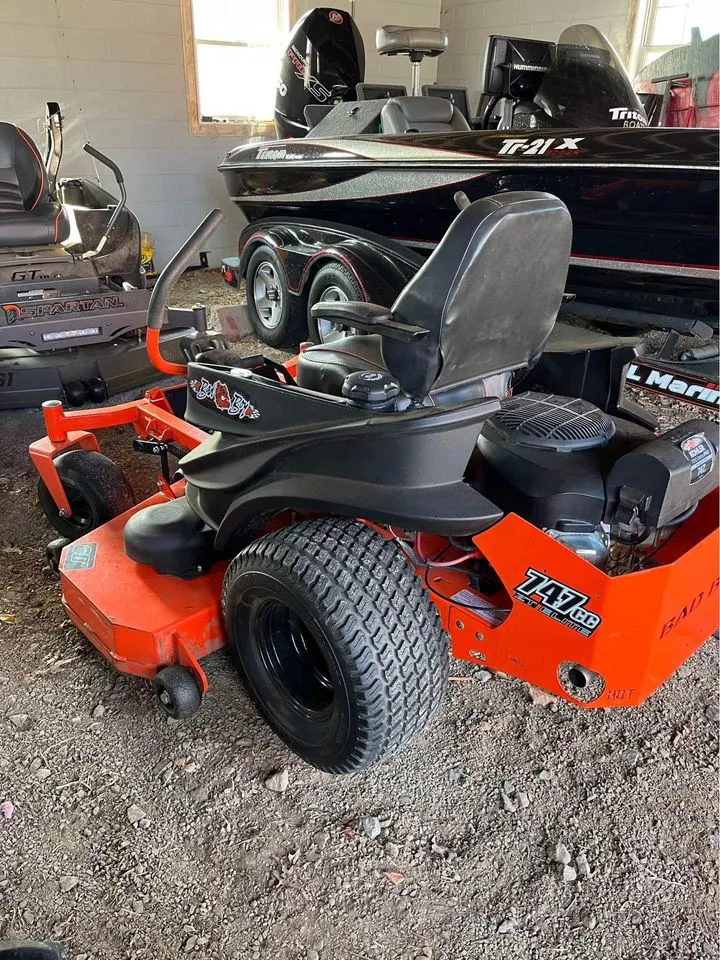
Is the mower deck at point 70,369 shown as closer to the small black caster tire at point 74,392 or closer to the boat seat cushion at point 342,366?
the small black caster tire at point 74,392

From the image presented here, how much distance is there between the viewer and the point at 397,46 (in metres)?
4.19

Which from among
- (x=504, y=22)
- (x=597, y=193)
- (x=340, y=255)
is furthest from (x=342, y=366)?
(x=504, y=22)

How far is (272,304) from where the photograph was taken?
203 inches

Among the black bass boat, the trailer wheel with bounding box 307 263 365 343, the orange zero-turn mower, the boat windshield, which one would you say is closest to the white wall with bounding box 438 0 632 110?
the black bass boat

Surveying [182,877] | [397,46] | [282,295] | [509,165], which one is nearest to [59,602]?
[182,877]

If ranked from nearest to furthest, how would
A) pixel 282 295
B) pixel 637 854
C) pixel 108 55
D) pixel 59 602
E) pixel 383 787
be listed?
pixel 637 854
pixel 383 787
pixel 59 602
pixel 282 295
pixel 108 55

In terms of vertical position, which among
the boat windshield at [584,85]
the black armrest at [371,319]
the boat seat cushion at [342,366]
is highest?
the boat windshield at [584,85]

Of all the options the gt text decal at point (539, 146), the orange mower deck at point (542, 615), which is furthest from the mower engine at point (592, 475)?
the gt text decal at point (539, 146)

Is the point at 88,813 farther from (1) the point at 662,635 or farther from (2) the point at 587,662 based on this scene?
(1) the point at 662,635

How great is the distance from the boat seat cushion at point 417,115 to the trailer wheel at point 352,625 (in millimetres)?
3060

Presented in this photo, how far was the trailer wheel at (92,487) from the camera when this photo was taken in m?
2.46

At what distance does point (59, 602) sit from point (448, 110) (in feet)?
10.6

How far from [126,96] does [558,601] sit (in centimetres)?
718

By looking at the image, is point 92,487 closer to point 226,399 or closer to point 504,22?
point 226,399
